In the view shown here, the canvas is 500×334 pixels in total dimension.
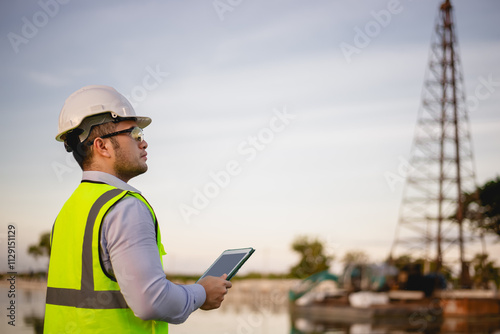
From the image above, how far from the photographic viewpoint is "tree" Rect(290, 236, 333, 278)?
87.6m

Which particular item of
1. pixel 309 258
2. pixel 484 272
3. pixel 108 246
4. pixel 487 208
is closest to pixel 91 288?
pixel 108 246

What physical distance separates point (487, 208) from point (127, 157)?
143ft

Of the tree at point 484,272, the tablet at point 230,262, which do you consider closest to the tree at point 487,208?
the tree at point 484,272

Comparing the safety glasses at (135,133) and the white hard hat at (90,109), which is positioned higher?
the white hard hat at (90,109)

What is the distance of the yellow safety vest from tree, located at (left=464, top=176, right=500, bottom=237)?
1638 inches

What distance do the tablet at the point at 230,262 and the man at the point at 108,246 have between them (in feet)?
0.23

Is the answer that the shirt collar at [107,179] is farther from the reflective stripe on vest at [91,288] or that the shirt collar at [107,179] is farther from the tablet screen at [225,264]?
the tablet screen at [225,264]

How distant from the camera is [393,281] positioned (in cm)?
3484

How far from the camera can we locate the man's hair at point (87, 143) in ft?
7.32

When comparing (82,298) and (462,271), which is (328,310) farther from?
(82,298)

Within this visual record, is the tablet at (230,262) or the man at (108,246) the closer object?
the man at (108,246)

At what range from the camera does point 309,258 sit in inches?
3533

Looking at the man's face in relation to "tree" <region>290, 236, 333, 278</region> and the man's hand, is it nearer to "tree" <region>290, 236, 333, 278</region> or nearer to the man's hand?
the man's hand

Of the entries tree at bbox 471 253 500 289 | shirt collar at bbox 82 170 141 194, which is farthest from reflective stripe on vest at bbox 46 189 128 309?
tree at bbox 471 253 500 289
